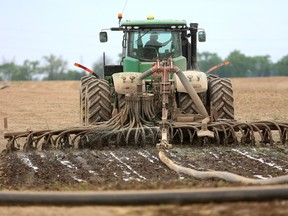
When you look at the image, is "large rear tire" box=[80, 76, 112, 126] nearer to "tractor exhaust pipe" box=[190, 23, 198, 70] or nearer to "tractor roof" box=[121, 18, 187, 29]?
"tractor roof" box=[121, 18, 187, 29]

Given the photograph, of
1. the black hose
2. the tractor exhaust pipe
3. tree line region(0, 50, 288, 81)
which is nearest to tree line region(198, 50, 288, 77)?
tree line region(0, 50, 288, 81)

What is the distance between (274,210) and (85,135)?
5.75 meters

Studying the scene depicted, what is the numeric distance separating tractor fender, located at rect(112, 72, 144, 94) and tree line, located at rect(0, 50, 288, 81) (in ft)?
220

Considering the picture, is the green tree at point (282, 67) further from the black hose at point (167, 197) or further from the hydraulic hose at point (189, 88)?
the black hose at point (167, 197)

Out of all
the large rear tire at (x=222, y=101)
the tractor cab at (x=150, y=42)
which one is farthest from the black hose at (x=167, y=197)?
the tractor cab at (x=150, y=42)

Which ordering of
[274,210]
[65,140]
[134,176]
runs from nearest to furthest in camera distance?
[274,210]
[134,176]
[65,140]

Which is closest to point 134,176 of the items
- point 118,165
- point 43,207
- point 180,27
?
point 118,165

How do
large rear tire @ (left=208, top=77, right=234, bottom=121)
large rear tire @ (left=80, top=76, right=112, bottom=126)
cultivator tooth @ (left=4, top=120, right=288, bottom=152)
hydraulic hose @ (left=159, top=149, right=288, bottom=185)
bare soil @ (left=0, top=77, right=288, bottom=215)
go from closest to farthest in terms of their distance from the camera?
1. bare soil @ (left=0, top=77, right=288, bottom=215)
2. hydraulic hose @ (left=159, top=149, right=288, bottom=185)
3. cultivator tooth @ (left=4, top=120, right=288, bottom=152)
4. large rear tire @ (left=80, top=76, right=112, bottom=126)
5. large rear tire @ (left=208, top=77, right=234, bottom=121)

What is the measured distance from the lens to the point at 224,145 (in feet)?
33.3

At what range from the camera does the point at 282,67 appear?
81.5 meters

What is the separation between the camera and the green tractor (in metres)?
10.8

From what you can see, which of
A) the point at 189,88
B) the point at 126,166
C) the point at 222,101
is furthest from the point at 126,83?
the point at 126,166

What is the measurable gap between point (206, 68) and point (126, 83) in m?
→ 73.7

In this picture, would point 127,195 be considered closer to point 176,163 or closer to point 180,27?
point 176,163
